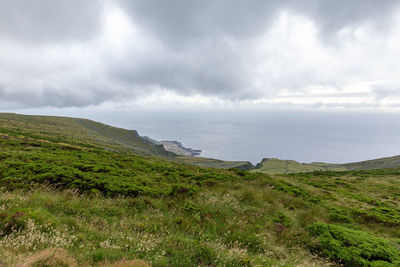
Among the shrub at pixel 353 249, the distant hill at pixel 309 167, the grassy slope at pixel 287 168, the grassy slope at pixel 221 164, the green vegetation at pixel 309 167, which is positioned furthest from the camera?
the grassy slope at pixel 221 164

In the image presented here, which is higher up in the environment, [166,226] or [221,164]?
[166,226]

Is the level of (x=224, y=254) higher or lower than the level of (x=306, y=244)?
higher

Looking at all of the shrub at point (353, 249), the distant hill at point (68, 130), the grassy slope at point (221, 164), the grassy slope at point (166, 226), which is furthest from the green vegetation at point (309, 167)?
the shrub at point (353, 249)

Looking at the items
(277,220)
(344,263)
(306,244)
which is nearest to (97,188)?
(277,220)

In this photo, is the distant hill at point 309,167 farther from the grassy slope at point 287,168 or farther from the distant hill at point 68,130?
the distant hill at point 68,130

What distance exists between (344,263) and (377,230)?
6.94m

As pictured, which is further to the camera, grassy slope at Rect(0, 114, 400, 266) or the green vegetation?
the green vegetation

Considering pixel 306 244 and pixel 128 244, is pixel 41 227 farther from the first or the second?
pixel 306 244

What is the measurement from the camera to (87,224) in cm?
596

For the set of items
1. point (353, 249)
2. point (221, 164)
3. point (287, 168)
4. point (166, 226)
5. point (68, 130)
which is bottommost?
point (221, 164)

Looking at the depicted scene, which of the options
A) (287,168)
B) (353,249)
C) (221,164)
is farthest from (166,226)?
(221,164)

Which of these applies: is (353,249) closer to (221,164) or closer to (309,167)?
(309,167)

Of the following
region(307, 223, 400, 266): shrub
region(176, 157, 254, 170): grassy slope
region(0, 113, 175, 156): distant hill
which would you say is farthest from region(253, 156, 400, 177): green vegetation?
region(307, 223, 400, 266): shrub

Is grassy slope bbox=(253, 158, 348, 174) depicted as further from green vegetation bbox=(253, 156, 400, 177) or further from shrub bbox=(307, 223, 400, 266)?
shrub bbox=(307, 223, 400, 266)
